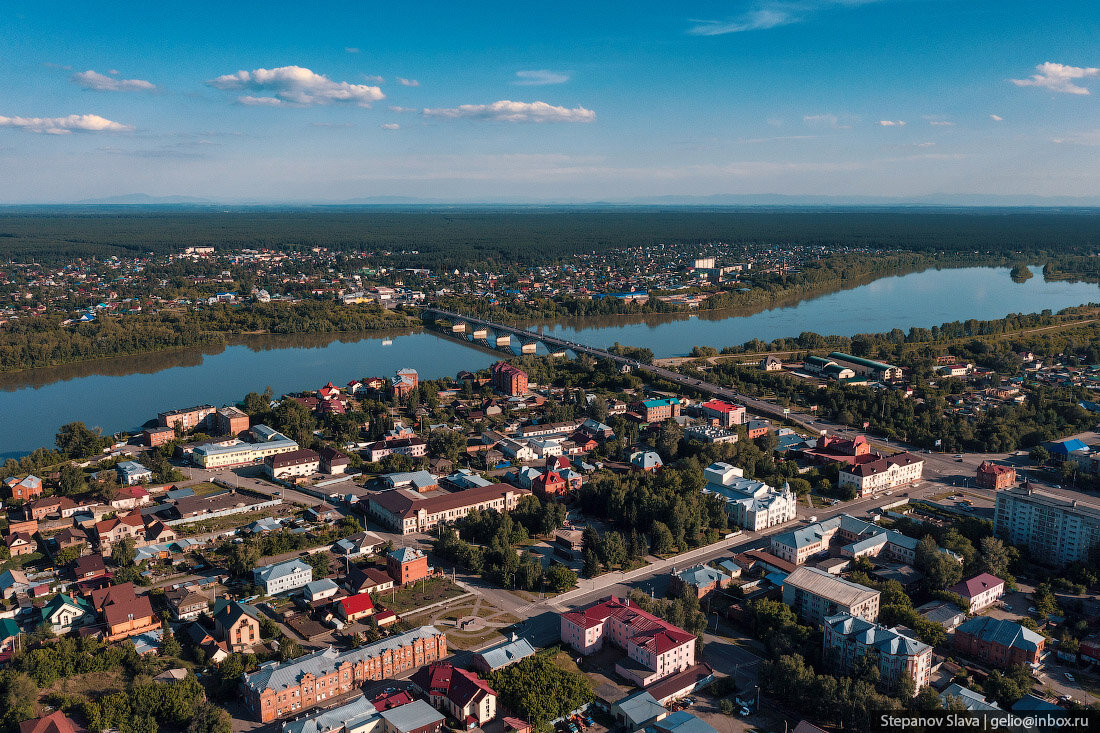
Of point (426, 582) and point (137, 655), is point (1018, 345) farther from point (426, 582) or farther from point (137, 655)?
point (137, 655)

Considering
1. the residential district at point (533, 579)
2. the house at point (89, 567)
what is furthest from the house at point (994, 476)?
the house at point (89, 567)

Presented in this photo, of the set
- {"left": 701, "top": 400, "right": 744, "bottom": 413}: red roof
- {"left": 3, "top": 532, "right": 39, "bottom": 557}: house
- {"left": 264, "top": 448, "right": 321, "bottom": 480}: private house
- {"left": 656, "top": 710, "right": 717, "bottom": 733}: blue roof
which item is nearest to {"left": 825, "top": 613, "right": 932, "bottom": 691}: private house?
{"left": 656, "top": 710, "right": 717, "bottom": 733}: blue roof

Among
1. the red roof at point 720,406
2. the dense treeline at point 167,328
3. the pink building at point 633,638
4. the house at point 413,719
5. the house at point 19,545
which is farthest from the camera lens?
the dense treeline at point 167,328

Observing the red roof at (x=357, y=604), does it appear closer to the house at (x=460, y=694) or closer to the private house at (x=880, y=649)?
the house at (x=460, y=694)

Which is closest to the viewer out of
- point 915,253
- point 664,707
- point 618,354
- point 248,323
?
point 664,707

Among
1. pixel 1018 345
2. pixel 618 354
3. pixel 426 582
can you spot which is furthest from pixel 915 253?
pixel 426 582

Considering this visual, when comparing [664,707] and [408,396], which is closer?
[664,707]

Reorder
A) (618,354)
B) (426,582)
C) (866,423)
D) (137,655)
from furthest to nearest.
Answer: (618,354), (866,423), (426,582), (137,655)
